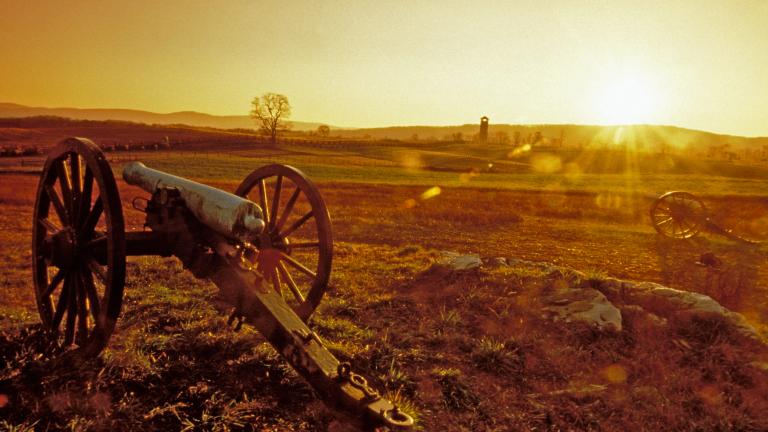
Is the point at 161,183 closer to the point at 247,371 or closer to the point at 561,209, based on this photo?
the point at 247,371

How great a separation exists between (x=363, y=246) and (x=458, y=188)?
1578 centimetres

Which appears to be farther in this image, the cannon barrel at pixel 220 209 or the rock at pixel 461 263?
the rock at pixel 461 263

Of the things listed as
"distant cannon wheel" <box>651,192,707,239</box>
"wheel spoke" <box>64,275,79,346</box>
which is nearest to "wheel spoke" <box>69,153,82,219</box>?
"wheel spoke" <box>64,275,79,346</box>

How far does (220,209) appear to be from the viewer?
3.34 m

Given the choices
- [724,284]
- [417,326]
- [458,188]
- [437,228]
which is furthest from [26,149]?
[724,284]

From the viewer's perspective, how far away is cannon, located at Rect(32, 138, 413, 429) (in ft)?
8.87

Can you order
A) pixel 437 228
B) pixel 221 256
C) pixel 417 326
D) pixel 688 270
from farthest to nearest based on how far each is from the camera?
pixel 437 228 → pixel 688 270 → pixel 417 326 → pixel 221 256

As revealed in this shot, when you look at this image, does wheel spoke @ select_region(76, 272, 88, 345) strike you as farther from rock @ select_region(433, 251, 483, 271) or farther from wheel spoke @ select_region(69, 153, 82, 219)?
rock @ select_region(433, 251, 483, 271)

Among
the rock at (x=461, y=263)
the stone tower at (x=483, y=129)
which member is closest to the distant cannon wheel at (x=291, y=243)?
the rock at (x=461, y=263)

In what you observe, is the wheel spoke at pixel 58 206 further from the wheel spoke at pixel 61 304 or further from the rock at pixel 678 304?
the rock at pixel 678 304

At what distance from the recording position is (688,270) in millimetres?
9484

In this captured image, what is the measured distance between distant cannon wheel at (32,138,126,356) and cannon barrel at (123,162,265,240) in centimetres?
58

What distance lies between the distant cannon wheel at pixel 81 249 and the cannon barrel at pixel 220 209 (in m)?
0.58

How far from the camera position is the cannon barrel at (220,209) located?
3.24 meters
